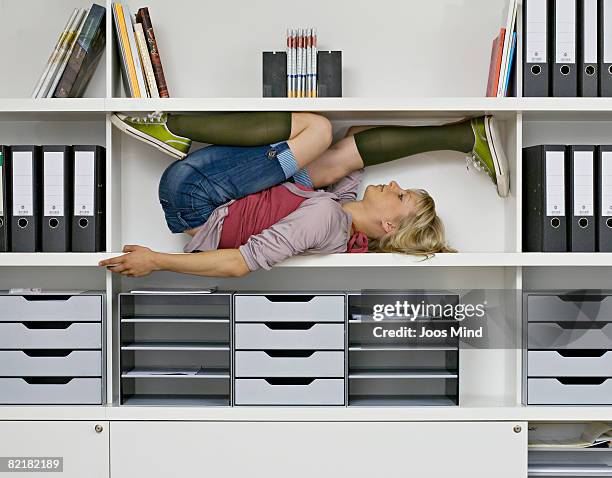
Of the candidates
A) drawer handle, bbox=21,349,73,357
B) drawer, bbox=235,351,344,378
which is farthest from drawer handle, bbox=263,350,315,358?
drawer handle, bbox=21,349,73,357

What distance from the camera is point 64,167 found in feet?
7.21

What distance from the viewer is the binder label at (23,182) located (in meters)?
2.19

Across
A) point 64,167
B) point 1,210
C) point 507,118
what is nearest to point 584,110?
point 507,118

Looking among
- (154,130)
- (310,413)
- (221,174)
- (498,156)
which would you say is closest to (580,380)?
(498,156)

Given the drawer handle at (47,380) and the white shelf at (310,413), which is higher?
the drawer handle at (47,380)

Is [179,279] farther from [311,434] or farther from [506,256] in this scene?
[506,256]

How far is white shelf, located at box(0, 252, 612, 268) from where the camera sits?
2178 mm

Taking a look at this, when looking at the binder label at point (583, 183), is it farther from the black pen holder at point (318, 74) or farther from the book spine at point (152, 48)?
the book spine at point (152, 48)

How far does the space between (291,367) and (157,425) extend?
1.44ft

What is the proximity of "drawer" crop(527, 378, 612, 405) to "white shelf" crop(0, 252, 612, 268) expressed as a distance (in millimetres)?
372

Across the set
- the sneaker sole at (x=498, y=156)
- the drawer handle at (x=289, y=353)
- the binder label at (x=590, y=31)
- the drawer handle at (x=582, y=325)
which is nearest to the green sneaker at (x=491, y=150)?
the sneaker sole at (x=498, y=156)

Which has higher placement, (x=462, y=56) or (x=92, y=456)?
(x=462, y=56)

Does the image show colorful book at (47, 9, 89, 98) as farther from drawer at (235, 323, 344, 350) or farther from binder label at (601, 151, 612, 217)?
binder label at (601, 151, 612, 217)

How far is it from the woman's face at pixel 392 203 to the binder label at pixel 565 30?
24.1 inches
